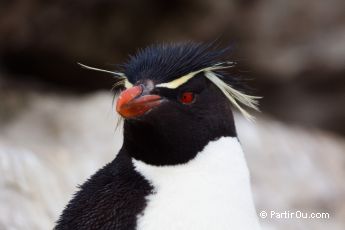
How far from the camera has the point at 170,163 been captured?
218cm

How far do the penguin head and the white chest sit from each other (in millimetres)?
29

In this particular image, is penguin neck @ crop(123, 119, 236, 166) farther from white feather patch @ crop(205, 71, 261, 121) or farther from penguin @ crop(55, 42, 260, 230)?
white feather patch @ crop(205, 71, 261, 121)

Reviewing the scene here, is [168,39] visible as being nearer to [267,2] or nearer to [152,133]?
[267,2]

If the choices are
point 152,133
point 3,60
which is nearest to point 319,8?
point 3,60

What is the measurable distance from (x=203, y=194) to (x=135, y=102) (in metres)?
0.33

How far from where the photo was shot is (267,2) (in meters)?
5.01

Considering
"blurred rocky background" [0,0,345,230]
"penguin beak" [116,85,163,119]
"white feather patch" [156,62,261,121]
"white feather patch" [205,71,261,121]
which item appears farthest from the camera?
"blurred rocky background" [0,0,345,230]

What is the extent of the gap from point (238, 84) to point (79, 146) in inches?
70.3

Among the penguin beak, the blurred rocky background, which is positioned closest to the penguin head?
the penguin beak

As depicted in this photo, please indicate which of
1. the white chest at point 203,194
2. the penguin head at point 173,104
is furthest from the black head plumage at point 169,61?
the white chest at point 203,194

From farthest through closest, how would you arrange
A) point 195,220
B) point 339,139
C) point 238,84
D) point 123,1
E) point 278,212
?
point 339,139 < point 123,1 < point 278,212 < point 238,84 < point 195,220

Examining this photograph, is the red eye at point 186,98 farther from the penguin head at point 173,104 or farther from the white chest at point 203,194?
the white chest at point 203,194

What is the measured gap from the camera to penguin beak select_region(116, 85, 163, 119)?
205 centimetres

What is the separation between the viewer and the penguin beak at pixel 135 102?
6.74ft
